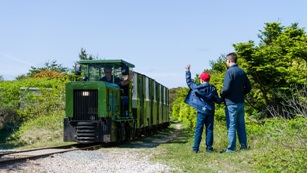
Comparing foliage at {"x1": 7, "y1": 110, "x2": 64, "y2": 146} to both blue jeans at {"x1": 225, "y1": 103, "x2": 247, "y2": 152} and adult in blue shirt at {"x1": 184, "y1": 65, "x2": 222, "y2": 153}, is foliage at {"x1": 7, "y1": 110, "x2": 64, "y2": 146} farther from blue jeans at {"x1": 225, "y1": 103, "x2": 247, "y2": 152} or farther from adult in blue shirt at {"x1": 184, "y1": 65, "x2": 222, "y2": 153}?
blue jeans at {"x1": 225, "y1": 103, "x2": 247, "y2": 152}

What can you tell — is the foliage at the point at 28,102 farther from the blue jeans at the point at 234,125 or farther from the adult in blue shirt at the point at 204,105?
the blue jeans at the point at 234,125

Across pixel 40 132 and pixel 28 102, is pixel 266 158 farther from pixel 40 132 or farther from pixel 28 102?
pixel 28 102

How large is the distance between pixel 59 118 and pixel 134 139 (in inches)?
158

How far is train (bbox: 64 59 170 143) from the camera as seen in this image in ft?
45.5

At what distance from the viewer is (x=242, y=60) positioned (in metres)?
13.5

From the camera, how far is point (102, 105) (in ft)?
45.8

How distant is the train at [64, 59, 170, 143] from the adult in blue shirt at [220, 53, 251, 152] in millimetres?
4793

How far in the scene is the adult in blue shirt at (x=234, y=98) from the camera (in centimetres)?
1002

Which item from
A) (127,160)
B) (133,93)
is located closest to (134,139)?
(133,93)

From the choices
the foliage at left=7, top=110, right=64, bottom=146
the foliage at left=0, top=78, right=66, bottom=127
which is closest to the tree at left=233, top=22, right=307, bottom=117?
the foliage at left=7, top=110, right=64, bottom=146

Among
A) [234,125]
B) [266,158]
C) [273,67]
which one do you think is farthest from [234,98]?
[273,67]

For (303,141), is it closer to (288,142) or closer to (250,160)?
(288,142)

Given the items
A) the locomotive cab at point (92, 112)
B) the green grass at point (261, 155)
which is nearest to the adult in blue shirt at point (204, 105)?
the green grass at point (261, 155)

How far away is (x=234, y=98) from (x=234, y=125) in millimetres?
593
